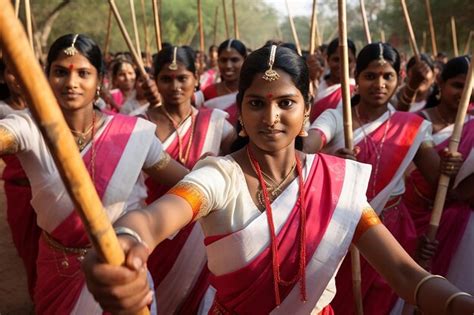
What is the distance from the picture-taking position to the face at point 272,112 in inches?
70.8

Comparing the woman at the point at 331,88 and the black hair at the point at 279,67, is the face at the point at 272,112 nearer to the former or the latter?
the black hair at the point at 279,67

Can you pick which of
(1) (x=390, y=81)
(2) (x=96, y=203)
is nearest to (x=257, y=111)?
(2) (x=96, y=203)

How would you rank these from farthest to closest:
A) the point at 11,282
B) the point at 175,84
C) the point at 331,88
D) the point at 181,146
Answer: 1. the point at 331,88
2. the point at 11,282
3. the point at 175,84
4. the point at 181,146

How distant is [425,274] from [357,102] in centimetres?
207

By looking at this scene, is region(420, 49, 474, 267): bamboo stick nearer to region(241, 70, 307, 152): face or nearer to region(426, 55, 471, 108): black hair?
region(426, 55, 471, 108): black hair

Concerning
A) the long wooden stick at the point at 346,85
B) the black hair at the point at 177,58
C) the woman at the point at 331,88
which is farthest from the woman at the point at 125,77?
the long wooden stick at the point at 346,85

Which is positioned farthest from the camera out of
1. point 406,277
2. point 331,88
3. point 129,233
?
point 331,88

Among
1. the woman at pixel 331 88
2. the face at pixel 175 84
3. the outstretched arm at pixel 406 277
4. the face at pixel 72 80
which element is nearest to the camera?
the outstretched arm at pixel 406 277

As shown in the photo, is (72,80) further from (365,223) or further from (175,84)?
(365,223)

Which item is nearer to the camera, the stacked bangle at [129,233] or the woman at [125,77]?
the stacked bangle at [129,233]

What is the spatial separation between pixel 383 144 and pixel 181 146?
1353mm

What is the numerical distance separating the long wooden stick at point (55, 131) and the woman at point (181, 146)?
2.16 m

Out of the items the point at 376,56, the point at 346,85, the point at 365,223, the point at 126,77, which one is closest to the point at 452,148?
the point at 376,56

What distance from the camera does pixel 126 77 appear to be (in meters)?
7.05
